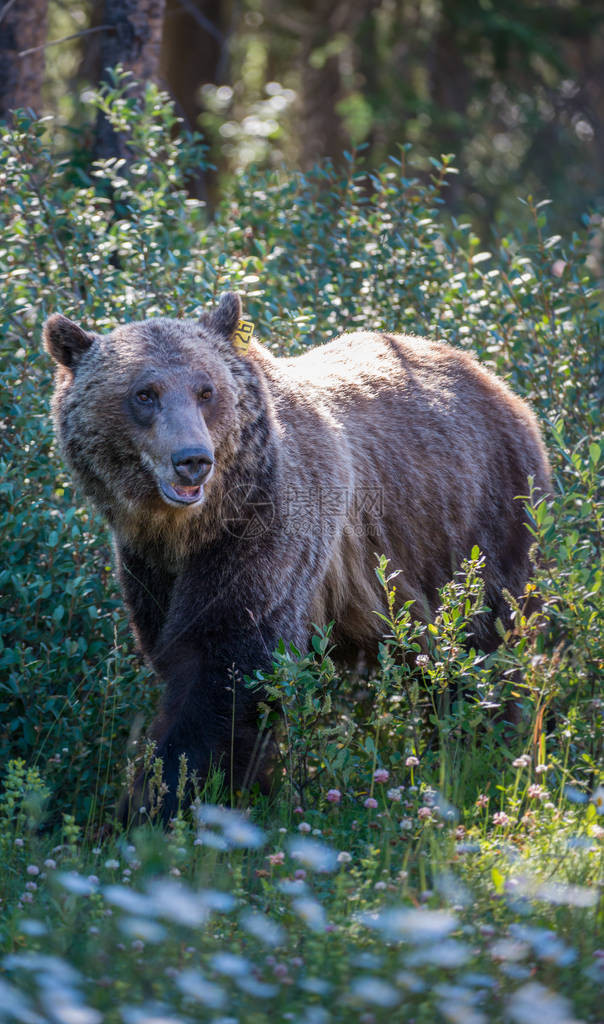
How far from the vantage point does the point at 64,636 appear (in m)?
5.41

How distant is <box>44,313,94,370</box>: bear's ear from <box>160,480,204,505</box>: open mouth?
33.9 inches

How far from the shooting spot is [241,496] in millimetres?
4625

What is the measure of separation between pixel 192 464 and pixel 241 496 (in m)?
0.44

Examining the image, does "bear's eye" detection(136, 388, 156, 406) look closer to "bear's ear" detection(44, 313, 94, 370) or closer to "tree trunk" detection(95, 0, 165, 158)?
"bear's ear" detection(44, 313, 94, 370)

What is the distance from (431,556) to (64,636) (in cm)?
181

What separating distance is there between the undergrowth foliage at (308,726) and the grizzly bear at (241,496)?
20 cm

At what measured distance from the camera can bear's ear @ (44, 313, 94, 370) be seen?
471 centimetres

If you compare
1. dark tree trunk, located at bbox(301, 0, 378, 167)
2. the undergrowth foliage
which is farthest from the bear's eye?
dark tree trunk, located at bbox(301, 0, 378, 167)

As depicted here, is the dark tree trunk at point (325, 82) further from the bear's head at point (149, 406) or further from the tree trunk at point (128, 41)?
the bear's head at point (149, 406)

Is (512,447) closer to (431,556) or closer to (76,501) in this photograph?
(431,556)

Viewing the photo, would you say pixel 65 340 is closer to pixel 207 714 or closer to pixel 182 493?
pixel 182 493

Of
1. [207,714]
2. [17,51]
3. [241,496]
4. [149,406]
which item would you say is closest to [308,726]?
[207,714]

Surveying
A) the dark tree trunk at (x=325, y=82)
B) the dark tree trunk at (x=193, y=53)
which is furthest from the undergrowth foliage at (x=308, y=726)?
the dark tree trunk at (x=325, y=82)

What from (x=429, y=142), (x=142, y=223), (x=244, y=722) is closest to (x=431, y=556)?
(x=244, y=722)
